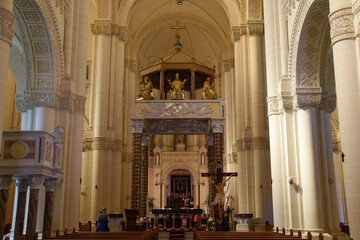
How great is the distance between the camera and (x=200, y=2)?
101 feet

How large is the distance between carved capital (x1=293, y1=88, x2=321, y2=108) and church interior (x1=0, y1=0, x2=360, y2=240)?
0.12 ft

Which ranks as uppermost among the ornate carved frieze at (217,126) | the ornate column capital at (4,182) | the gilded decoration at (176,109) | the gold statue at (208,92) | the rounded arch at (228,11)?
the rounded arch at (228,11)

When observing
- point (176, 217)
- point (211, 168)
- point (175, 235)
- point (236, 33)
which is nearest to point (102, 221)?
point (175, 235)

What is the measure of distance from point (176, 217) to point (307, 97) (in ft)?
37.6

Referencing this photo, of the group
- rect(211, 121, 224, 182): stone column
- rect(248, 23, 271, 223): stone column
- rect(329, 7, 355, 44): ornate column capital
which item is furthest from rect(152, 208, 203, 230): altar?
rect(329, 7, 355, 44): ornate column capital

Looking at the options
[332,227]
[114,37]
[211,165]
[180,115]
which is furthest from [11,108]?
[332,227]

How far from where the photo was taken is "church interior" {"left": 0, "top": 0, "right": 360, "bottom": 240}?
9.54m

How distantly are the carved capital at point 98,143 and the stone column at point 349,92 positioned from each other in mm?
14155

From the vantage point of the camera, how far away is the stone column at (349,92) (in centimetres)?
856

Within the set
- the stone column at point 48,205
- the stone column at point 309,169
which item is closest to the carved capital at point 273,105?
the stone column at point 309,169

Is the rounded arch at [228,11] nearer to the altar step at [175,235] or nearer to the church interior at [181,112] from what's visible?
the church interior at [181,112]

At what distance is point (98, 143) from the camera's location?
824 inches

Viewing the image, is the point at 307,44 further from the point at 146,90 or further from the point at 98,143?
the point at 98,143

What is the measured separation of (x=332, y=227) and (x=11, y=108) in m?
16.4
